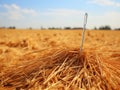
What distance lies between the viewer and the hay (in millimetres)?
4289

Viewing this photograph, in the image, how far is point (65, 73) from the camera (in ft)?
15.2

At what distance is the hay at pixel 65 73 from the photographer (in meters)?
4.29

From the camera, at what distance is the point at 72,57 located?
497 cm

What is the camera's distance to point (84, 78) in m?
4.45

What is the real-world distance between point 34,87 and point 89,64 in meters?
1.11

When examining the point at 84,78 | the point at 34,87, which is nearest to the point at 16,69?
the point at 34,87

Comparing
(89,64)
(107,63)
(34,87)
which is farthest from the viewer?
(107,63)

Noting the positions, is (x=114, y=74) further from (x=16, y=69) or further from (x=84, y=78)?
(x=16, y=69)

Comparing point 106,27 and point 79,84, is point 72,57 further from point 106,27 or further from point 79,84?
point 106,27

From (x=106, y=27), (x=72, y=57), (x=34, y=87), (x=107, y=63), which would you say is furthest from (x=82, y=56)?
(x=106, y=27)

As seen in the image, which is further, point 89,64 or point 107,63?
point 107,63

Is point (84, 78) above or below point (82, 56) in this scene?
below

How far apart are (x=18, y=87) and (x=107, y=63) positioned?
179 centimetres

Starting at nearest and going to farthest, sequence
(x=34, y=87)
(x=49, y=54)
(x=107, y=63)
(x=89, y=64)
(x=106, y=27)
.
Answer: (x=34, y=87) → (x=89, y=64) → (x=107, y=63) → (x=49, y=54) → (x=106, y=27)
